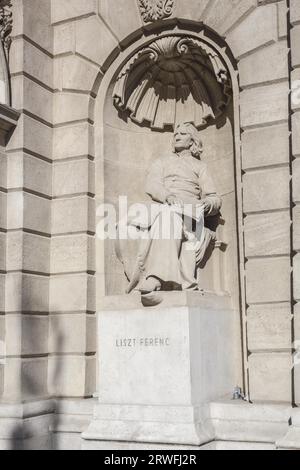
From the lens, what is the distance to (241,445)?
8.75 metres

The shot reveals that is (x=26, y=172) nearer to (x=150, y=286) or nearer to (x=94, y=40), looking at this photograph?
(x=94, y=40)

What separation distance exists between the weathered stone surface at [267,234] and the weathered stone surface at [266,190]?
0.45ft

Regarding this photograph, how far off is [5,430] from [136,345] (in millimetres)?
2465

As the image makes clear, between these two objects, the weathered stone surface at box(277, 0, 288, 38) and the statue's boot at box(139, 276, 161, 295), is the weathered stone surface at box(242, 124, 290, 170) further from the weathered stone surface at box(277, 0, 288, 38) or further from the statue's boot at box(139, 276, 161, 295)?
the statue's boot at box(139, 276, 161, 295)

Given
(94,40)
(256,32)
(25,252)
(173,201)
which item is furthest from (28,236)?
(256,32)

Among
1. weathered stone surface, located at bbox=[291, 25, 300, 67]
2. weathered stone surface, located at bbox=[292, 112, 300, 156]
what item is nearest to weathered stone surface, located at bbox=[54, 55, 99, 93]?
weathered stone surface, located at bbox=[291, 25, 300, 67]

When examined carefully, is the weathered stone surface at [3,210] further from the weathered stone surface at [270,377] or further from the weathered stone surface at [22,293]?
the weathered stone surface at [270,377]

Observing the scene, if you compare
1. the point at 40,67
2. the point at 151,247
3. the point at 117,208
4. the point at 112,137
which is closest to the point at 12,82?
the point at 40,67

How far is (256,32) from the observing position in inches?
389

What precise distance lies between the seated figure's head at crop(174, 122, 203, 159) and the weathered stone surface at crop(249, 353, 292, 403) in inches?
144

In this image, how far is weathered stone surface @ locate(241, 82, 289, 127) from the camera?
31.0ft

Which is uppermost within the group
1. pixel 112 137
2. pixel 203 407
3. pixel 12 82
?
pixel 12 82

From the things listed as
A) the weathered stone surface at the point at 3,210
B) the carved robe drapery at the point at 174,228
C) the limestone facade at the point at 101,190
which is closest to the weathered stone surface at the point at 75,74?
the limestone facade at the point at 101,190
